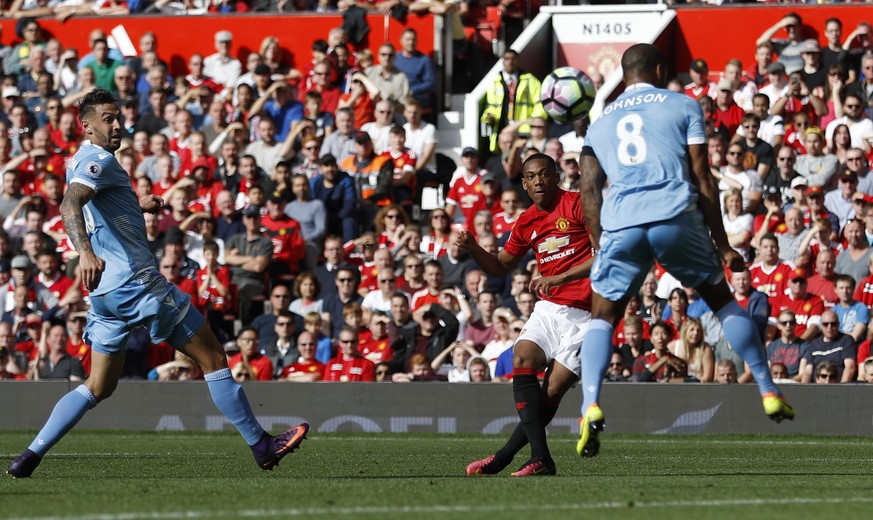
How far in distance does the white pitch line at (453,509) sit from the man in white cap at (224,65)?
51.0ft

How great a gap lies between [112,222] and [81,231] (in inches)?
15.6

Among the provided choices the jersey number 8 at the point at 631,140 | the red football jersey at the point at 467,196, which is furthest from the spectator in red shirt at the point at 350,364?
the jersey number 8 at the point at 631,140

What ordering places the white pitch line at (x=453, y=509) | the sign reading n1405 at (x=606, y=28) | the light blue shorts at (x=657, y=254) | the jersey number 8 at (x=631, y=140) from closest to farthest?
the white pitch line at (x=453, y=509)
the light blue shorts at (x=657, y=254)
the jersey number 8 at (x=631, y=140)
the sign reading n1405 at (x=606, y=28)

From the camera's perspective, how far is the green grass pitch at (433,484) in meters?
6.44

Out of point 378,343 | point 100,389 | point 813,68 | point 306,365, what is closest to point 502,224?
point 378,343

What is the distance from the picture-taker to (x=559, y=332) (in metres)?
9.00

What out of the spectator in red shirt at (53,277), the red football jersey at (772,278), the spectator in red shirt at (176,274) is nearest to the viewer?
the red football jersey at (772,278)

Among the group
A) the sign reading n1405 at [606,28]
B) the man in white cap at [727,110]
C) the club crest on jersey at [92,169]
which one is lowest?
the club crest on jersey at [92,169]

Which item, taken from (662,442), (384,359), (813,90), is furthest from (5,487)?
(813,90)

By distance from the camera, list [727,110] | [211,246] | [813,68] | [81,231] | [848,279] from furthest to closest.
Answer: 1. [813,68]
2. [727,110]
3. [211,246]
4. [848,279]
5. [81,231]

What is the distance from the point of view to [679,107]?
766 centimetres

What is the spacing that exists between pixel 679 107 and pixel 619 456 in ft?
13.8

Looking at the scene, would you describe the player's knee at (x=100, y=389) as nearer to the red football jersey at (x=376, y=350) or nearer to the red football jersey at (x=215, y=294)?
the red football jersey at (x=376, y=350)

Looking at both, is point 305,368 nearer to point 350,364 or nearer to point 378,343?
point 350,364
